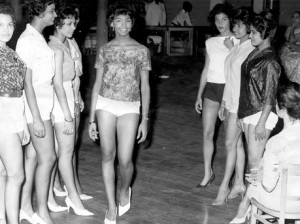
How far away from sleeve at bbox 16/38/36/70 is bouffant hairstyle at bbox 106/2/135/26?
791 millimetres

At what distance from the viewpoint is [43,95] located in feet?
15.2

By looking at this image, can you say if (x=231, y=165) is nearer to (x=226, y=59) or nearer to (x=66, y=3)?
(x=226, y=59)

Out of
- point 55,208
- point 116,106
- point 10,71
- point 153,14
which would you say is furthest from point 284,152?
point 153,14

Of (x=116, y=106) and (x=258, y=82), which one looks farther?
(x=116, y=106)

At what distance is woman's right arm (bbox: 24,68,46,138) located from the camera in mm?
4383

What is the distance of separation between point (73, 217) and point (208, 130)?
1.55 meters

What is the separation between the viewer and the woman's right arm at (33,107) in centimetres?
438

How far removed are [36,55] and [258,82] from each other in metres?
1.72

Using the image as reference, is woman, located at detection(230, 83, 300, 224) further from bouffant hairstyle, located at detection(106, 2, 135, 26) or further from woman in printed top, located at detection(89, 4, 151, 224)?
bouffant hairstyle, located at detection(106, 2, 135, 26)

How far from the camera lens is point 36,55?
449cm

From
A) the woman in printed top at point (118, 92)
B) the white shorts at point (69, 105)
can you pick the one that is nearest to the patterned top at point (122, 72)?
the woman in printed top at point (118, 92)

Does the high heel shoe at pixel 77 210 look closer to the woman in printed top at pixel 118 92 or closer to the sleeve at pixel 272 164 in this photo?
the woman in printed top at pixel 118 92

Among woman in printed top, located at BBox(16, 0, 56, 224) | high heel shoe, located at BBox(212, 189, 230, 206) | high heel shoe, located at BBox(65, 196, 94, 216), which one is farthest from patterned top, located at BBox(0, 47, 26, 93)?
high heel shoe, located at BBox(212, 189, 230, 206)

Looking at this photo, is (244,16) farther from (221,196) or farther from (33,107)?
(33,107)
